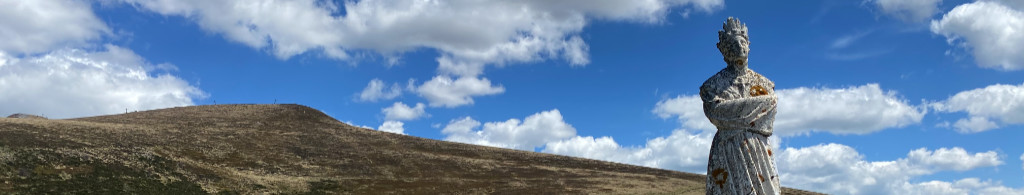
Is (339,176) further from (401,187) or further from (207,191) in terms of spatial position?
(207,191)

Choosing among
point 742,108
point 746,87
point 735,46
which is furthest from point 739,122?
point 735,46

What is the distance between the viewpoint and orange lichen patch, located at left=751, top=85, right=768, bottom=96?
1019 cm

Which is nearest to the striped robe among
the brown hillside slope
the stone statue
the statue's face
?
the stone statue

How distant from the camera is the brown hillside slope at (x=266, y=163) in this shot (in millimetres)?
45938

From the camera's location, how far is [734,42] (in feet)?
33.8

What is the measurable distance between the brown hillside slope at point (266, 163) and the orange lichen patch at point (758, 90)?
1633 inches

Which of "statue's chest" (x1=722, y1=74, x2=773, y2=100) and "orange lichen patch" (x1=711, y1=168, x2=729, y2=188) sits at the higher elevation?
"statue's chest" (x1=722, y1=74, x2=773, y2=100)

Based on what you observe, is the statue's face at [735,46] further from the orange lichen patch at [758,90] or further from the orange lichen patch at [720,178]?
the orange lichen patch at [720,178]

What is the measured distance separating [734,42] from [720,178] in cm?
201

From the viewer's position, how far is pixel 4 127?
178ft

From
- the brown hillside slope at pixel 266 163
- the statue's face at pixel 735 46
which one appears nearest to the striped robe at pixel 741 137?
the statue's face at pixel 735 46

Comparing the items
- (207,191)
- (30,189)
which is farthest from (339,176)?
(30,189)

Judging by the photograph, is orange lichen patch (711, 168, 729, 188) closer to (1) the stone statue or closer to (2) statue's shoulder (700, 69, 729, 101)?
(1) the stone statue

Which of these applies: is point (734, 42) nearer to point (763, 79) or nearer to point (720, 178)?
point (763, 79)
